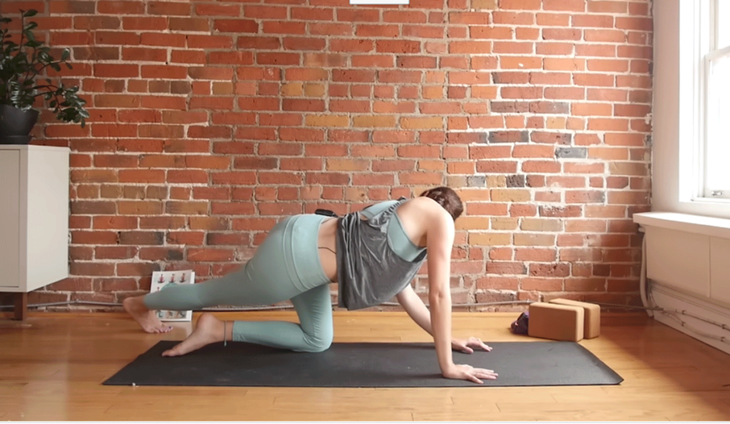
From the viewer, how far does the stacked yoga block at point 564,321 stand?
3.32 metres

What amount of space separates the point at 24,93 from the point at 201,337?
6.09 ft

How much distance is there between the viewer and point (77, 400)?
7.81 ft

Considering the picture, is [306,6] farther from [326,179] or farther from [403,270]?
[403,270]

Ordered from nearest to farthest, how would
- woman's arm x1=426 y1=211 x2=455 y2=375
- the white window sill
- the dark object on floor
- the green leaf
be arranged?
woman's arm x1=426 y1=211 x2=455 y2=375 → the white window sill → the dark object on floor → the green leaf

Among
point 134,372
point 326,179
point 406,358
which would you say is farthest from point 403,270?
point 326,179

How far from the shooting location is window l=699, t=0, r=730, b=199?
142 inches

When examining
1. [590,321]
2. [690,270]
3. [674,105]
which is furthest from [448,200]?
[674,105]

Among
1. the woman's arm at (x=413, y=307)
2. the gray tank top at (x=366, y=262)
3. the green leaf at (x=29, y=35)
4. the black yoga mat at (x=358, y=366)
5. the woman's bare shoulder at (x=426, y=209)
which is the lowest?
the black yoga mat at (x=358, y=366)

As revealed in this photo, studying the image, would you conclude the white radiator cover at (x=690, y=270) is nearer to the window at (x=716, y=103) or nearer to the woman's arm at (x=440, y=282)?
the window at (x=716, y=103)

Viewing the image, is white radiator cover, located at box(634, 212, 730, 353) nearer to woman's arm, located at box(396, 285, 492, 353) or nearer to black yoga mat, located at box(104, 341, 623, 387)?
black yoga mat, located at box(104, 341, 623, 387)

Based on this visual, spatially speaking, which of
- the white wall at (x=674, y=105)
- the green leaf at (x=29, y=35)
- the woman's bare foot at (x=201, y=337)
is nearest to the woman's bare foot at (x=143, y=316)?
the woman's bare foot at (x=201, y=337)

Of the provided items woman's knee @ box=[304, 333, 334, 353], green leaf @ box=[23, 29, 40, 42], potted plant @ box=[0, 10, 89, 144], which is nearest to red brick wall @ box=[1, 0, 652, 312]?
potted plant @ box=[0, 10, 89, 144]

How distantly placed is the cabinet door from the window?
3.89 metres

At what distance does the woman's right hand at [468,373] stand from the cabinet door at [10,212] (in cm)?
248
